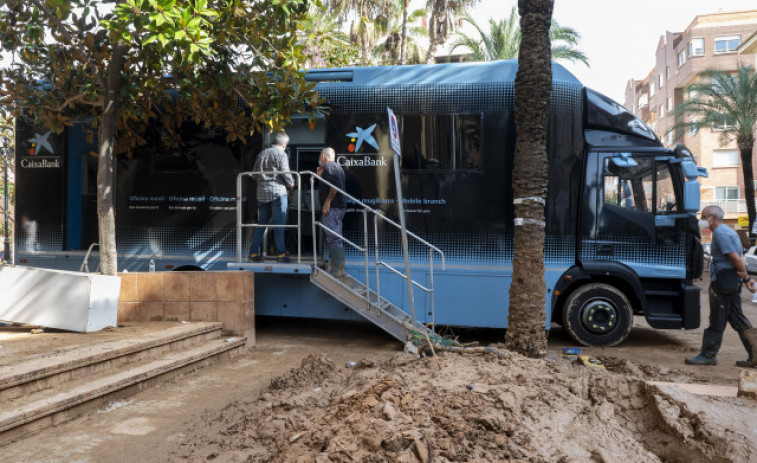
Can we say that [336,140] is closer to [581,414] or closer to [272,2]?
[272,2]

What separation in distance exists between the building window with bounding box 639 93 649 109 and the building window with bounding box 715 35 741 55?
15.9m

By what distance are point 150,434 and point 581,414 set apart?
3.13 meters

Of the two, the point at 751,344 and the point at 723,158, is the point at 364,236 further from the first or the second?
the point at 723,158

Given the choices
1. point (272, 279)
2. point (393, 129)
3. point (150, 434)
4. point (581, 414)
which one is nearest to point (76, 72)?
point (272, 279)

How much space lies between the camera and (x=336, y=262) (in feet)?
25.7

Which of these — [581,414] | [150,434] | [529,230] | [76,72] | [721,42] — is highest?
[721,42]

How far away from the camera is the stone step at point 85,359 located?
4.42 metres

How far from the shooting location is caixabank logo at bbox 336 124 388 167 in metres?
8.08

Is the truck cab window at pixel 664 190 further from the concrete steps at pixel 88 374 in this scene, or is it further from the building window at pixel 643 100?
the building window at pixel 643 100

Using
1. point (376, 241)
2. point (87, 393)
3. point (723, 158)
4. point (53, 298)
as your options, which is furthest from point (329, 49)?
point (723, 158)

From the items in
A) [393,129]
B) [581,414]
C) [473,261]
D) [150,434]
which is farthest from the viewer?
[473,261]

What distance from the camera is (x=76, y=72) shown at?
7961mm

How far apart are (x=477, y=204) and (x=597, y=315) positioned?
2.21m

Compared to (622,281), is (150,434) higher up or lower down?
lower down
